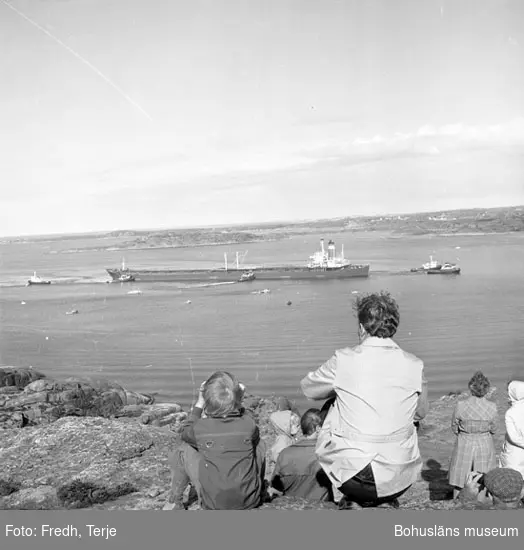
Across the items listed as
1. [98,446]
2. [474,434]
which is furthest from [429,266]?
[98,446]

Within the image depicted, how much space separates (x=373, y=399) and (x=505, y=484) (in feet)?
2.56

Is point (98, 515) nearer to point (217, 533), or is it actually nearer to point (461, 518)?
point (217, 533)

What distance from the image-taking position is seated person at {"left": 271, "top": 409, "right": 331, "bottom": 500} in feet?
8.01

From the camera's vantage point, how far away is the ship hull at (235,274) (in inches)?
206

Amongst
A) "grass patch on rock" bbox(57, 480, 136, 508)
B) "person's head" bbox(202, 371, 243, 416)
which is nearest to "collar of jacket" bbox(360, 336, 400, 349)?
"person's head" bbox(202, 371, 243, 416)

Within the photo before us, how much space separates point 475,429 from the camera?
2.67 meters

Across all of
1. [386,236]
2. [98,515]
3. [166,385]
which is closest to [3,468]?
[98,515]

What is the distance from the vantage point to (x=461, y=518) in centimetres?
262

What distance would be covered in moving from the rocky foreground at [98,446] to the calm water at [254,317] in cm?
26

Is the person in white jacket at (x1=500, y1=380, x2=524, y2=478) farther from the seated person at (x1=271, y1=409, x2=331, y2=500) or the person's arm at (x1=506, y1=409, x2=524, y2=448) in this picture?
the seated person at (x1=271, y1=409, x2=331, y2=500)

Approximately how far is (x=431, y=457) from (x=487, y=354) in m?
0.88

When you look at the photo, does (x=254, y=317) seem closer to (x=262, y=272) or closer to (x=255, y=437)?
(x=262, y=272)

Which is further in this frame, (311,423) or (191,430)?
(311,423)

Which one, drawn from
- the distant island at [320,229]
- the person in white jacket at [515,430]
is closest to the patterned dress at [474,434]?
the person in white jacket at [515,430]
